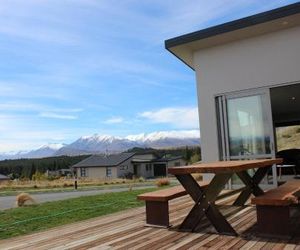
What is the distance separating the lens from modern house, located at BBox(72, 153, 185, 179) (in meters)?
66.1

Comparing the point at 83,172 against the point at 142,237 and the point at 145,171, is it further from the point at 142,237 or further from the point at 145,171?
the point at 142,237

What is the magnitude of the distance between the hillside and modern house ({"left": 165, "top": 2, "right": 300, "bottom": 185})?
14.3m

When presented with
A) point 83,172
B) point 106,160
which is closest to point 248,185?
point 106,160

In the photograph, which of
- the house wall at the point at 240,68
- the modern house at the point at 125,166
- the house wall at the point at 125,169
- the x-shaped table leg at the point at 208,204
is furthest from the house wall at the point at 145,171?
the x-shaped table leg at the point at 208,204

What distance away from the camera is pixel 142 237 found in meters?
4.57

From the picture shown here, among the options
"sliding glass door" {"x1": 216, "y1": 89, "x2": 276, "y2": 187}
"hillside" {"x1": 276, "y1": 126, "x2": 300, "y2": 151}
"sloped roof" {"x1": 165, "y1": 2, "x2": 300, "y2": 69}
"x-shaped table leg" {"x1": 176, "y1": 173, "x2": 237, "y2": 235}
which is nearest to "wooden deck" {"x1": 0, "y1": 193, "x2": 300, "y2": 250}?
"x-shaped table leg" {"x1": 176, "y1": 173, "x2": 237, "y2": 235}

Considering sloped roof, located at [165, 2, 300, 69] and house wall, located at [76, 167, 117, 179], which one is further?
house wall, located at [76, 167, 117, 179]

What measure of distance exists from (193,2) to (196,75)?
5.70 ft

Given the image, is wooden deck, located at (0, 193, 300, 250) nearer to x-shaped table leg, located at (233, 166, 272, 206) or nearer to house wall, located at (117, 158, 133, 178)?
x-shaped table leg, located at (233, 166, 272, 206)

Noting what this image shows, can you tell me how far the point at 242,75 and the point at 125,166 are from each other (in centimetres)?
5965

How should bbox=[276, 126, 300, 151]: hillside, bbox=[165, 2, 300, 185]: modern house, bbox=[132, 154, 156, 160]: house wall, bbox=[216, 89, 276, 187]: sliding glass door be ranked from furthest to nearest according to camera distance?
bbox=[132, 154, 156, 160]: house wall
bbox=[276, 126, 300, 151]: hillside
bbox=[216, 89, 276, 187]: sliding glass door
bbox=[165, 2, 300, 185]: modern house

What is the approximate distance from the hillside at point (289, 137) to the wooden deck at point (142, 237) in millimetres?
17475

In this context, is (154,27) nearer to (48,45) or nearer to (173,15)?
(173,15)

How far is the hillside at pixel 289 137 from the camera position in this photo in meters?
22.4
